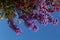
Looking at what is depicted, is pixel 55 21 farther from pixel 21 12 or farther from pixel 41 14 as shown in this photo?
pixel 21 12

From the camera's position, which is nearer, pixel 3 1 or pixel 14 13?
pixel 3 1

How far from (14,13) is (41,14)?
0.62 feet

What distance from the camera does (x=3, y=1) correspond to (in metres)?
1.58

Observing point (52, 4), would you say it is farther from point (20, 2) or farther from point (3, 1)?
point (3, 1)

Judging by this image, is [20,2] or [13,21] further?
[13,21]

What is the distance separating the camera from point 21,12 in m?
1.67

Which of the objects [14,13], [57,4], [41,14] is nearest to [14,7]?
[14,13]

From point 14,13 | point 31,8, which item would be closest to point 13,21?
point 14,13

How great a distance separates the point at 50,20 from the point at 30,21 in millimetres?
145

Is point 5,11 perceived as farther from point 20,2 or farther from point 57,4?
point 57,4

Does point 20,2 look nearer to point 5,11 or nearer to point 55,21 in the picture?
point 5,11

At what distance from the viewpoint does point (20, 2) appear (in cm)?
158

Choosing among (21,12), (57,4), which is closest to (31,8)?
(21,12)

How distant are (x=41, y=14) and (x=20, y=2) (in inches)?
6.8
